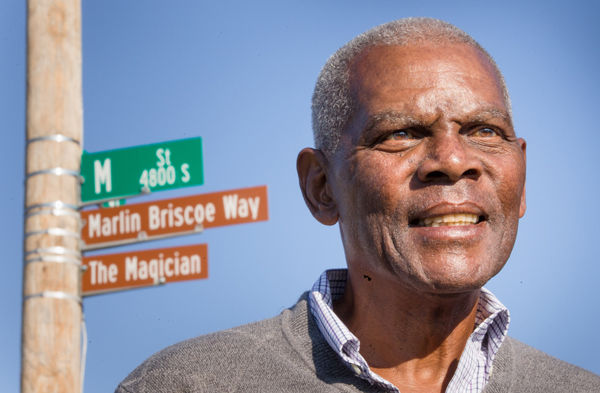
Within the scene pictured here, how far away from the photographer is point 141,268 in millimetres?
5156

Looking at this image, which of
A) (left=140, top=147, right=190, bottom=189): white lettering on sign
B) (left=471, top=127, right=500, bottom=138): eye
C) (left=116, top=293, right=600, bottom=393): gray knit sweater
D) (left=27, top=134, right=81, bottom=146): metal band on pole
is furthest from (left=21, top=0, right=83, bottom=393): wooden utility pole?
(left=471, top=127, right=500, bottom=138): eye

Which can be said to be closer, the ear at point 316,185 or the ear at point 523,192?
the ear at point 523,192

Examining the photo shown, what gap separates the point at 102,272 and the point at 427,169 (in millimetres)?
3285

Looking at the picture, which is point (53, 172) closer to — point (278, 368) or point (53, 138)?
point (53, 138)

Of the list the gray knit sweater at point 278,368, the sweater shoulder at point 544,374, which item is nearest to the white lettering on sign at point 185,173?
the gray knit sweater at point 278,368

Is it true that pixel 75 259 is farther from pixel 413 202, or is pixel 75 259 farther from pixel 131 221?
pixel 413 202

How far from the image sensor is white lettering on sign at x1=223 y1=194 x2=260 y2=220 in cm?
515

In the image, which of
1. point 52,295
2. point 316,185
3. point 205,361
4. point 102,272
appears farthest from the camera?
point 102,272

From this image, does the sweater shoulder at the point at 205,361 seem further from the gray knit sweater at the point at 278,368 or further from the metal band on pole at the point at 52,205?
the metal band on pole at the point at 52,205

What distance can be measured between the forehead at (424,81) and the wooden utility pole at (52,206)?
2.81 meters

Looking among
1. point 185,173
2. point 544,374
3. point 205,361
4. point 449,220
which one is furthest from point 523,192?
point 185,173

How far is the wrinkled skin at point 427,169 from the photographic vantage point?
2.33m

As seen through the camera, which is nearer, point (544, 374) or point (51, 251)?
point (544, 374)

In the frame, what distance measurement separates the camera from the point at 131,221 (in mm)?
5191
